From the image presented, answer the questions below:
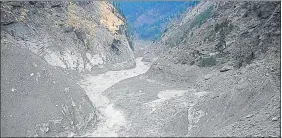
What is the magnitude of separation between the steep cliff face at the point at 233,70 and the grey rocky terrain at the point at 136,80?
0.38 feet

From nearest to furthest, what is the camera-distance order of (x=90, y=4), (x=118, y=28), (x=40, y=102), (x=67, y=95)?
1. (x=40, y=102)
2. (x=67, y=95)
3. (x=90, y=4)
4. (x=118, y=28)

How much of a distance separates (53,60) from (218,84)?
23.4m

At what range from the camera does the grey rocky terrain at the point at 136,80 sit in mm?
29094

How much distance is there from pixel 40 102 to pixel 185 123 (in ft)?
39.5

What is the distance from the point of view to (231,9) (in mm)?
55031

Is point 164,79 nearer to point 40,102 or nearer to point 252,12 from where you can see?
point 252,12

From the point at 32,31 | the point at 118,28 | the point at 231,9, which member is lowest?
the point at 118,28

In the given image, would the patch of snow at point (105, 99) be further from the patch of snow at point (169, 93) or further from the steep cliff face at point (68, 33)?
the patch of snow at point (169, 93)

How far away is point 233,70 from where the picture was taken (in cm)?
4219

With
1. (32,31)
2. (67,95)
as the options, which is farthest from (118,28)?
(67,95)

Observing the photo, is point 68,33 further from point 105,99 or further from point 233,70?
point 233,70

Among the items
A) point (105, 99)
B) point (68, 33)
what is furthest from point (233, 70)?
point (68, 33)

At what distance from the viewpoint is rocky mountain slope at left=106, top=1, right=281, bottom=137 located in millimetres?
29609

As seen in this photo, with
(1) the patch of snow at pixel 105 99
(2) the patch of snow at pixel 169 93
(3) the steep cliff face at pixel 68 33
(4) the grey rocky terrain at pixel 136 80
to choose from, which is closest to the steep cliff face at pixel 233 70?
(4) the grey rocky terrain at pixel 136 80
